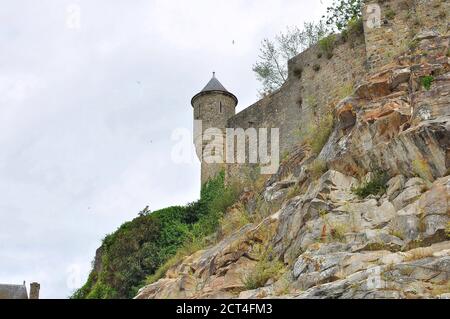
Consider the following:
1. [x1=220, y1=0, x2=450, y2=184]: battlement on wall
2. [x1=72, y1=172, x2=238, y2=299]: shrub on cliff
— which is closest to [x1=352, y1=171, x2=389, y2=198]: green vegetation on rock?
[x1=220, y1=0, x2=450, y2=184]: battlement on wall

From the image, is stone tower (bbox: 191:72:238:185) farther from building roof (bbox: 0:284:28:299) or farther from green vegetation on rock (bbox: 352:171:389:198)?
building roof (bbox: 0:284:28:299)

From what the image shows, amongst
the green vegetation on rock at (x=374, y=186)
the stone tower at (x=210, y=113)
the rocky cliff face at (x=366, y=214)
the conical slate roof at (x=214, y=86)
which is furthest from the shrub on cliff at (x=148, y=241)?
the green vegetation on rock at (x=374, y=186)

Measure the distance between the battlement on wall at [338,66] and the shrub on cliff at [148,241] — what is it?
5.39 ft

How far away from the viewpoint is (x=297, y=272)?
33.7 feet

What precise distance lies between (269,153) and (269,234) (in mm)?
7719

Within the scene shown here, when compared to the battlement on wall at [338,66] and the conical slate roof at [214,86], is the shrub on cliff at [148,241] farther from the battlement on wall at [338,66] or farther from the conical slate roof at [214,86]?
the conical slate roof at [214,86]

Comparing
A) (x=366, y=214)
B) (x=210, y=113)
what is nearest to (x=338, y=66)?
(x=210, y=113)

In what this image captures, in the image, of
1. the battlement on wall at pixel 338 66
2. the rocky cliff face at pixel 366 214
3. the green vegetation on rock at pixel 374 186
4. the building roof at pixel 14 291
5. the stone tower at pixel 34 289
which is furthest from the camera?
the stone tower at pixel 34 289

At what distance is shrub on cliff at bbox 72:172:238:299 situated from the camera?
63.7 ft

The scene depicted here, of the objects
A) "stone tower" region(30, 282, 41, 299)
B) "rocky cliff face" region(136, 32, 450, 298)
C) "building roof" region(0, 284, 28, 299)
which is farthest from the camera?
"stone tower" region(30, 282, 41, 299)

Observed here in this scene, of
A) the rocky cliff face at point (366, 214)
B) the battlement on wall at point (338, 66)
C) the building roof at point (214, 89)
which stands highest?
the building roof at point (214, 89)

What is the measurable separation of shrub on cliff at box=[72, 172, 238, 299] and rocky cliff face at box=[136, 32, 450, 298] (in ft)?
14.7

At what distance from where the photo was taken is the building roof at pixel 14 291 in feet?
105

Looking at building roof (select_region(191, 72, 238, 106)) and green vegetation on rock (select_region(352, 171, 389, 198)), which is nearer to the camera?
green vegetation on rock (select_region(352, 171, 389, 198))
